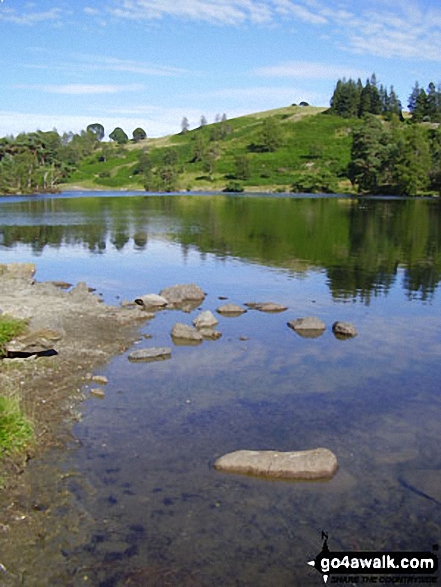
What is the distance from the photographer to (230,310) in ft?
97.0

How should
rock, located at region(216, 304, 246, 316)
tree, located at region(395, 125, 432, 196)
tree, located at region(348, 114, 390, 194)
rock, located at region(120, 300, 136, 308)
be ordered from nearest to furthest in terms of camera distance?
rock, located at region(216, 304, 246, 316) → rock, located at region(120, 300, 136, 308) → tree, located at region(395, 125, 432, 196) → tree, located at region(348, 114, 390, 194)

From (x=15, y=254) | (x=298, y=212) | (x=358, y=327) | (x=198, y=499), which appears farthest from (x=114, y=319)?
(x=298, y=212)

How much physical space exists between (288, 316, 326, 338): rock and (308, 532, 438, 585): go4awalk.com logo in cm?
1471

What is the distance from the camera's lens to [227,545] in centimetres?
1132

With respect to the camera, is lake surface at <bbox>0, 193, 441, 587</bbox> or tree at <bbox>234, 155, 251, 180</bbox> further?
tree at <bbox>234, 155, 251, 180</bbox>

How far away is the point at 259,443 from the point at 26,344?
1016 centimetres

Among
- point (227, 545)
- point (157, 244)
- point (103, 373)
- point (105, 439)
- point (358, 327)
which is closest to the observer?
point (227, 545)

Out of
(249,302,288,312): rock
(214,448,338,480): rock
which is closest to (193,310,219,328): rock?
(249,302,288,312): rock

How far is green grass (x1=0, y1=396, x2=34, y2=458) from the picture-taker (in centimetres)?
1372

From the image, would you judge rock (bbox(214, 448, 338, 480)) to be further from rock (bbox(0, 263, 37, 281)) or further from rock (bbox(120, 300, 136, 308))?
rock (bbox(0, 263, 37, 281))

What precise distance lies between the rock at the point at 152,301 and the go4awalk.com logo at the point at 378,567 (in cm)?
2075

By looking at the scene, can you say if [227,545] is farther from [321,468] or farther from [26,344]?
[26,344]

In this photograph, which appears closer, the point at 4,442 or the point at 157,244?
the point at 4,442

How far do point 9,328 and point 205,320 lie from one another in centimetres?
877
